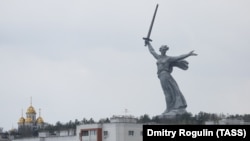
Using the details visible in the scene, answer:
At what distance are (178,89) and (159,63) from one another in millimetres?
3791

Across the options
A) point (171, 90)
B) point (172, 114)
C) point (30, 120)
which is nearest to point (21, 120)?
point (30, 120)

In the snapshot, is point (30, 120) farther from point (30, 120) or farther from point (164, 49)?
point (164, 49)

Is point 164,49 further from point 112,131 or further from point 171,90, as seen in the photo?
point 112,131

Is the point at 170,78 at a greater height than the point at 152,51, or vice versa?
the point at 152,51

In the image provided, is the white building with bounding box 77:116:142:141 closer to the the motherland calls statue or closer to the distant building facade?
the the motherland calls statue

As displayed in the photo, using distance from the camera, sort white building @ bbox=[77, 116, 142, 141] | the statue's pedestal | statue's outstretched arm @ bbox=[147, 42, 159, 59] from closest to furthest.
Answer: white building @ bbox=[77, 116, 142, 141], the statue's pedestal, statue's outstretched arm @ bbox=[147, 42, 159, 59]

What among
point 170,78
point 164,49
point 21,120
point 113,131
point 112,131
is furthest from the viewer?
point 21,120

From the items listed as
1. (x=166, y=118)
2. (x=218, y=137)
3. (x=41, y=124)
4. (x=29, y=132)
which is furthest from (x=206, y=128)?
(x=41, y=124)

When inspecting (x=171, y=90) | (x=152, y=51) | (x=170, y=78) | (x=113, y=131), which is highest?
(x=152, y=51)

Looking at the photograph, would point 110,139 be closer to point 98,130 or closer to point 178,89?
point 98,130

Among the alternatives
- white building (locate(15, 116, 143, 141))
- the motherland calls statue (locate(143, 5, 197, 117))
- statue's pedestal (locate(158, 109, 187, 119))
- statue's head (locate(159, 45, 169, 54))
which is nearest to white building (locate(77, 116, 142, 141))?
white building (locate(15, 116, 143, 141))

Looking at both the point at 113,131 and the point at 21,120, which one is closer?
the point at 113,131

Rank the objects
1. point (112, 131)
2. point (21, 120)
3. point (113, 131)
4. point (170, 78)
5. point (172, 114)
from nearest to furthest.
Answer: point (113, 131) → point (112, 131) → point (172, 114) → point (170, 78) → point (21, 120)

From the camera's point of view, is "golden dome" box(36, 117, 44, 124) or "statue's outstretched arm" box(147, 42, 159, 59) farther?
"golden dome" box(36, 117, 44, 124)
